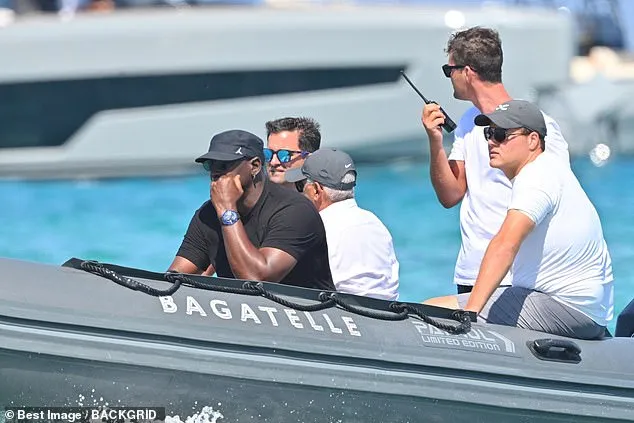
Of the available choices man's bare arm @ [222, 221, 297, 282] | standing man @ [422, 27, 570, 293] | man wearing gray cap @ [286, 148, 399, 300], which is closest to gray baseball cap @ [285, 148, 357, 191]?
man wearing gray cap @ [286, 148, 399, 300]

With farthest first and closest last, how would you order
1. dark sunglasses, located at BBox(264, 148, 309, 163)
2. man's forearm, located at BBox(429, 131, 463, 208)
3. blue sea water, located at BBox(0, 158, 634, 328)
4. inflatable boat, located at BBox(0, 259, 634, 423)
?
blue sea water, located at BBox(0, 158, 634, 328)
dark sunglasses, located at BBox(264, 148, 309, 163)
man's forearm, located at BBox(429, 131, 463, 208)
inflatable boat, located at BBox(0, 259, 634, 423)

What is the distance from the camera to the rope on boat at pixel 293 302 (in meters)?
3.63

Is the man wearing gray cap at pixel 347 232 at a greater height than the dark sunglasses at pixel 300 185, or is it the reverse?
the dark sunglasses at pixel 300 185

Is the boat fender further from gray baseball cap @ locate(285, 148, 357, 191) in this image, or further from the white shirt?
gray baseball cap @ locate(285, 148, 357, 191)

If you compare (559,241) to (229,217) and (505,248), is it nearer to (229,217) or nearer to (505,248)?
(505,248)

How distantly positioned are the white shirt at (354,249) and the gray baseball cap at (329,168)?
0.08m

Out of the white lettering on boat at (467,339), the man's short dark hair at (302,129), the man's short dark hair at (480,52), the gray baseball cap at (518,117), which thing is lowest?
the white lettering on boat at (467,339)

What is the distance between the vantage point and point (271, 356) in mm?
3561

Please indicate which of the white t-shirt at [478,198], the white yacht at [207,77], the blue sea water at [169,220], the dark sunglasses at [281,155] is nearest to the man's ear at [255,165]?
the dark sunglasses at [281,155]

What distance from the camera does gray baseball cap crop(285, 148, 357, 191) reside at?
4.13 metres

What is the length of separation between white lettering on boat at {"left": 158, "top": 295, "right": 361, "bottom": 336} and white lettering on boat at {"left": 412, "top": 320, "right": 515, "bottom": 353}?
0.73ft

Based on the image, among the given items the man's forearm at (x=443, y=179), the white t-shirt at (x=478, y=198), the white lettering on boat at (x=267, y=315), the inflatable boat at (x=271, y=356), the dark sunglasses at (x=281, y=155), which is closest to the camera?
the inflatable boat at (x=271, y=356)

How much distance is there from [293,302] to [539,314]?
0.82 meters

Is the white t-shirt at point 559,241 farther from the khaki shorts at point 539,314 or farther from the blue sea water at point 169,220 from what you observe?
the blue sea water at point 169,220
